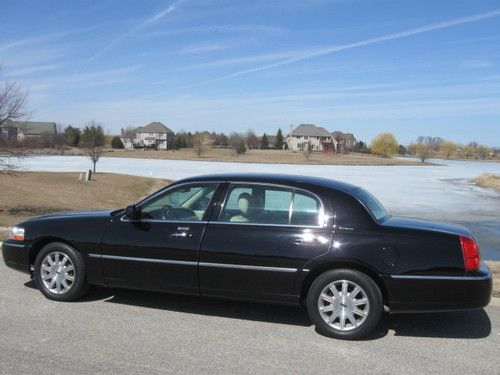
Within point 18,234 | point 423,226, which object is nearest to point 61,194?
point 18,234

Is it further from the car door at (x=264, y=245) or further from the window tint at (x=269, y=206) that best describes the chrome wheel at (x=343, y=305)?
the window tint at (x=269, y=206)

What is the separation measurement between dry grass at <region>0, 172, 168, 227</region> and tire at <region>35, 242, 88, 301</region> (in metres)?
7.18

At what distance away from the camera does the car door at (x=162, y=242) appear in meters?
5.33

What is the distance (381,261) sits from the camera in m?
4.85

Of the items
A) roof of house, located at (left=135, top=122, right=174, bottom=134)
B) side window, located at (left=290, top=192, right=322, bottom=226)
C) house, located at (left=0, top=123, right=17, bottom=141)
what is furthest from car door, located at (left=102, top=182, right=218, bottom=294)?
roof of house, located at (left=135, top=122, right=174, bottom=134)

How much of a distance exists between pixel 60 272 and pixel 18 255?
2.03 ft

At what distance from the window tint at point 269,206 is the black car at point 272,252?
1cm

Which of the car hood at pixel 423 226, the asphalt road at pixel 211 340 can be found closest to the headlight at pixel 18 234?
the asphalt road at pixel 211 340

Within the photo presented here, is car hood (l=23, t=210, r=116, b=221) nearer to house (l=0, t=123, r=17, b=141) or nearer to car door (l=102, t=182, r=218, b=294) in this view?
car door (l=102, t=182, r=218, b=294)

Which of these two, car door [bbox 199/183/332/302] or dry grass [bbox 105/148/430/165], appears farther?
dry grass [bbox 105/148/430/165]

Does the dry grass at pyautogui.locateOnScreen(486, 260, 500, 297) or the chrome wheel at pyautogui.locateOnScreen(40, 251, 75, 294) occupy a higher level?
the chrome wheel at pyautogui.locateOnScreen(40, 251, 75, 294)

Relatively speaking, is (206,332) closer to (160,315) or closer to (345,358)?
(160,315)

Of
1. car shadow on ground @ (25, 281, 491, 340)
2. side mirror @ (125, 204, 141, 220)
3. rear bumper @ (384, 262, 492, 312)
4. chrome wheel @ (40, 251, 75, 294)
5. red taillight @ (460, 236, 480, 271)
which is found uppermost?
side mirror @ (125, 204, 141, 220)

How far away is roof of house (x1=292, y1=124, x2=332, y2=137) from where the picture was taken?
6235 inches
